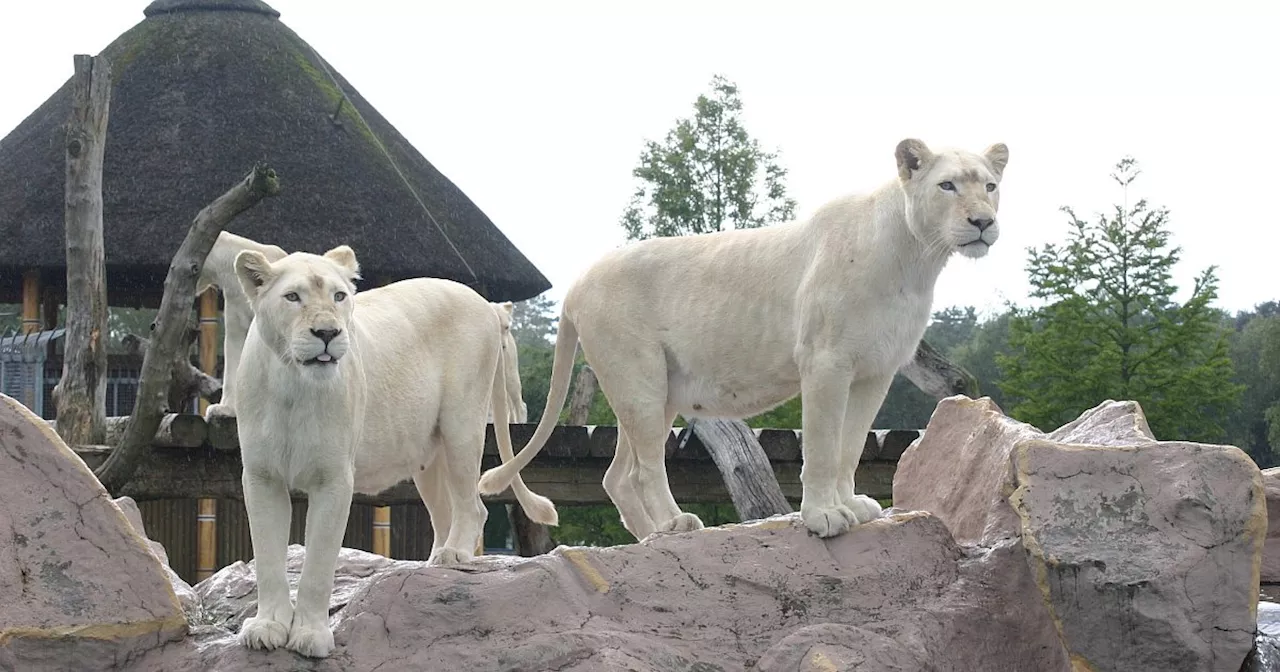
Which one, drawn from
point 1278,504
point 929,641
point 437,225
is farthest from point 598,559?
point 437,225

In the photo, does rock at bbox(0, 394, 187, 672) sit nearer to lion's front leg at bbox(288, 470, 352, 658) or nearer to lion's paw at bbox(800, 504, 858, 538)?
lion's front leg at bbox(288, 470, 352, 658)

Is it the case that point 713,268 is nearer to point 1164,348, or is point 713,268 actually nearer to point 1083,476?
point 1083,476

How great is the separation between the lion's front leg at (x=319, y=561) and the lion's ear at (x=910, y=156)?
2522 millimetres

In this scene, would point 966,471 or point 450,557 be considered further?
point 966,471

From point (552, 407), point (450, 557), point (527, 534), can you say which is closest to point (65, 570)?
point (450, 557)

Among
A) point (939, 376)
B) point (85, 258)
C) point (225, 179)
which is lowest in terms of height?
point (939, 376)

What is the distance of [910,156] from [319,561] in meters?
2.82

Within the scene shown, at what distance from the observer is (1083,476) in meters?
6.27

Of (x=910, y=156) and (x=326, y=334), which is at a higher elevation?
(x=910, y=156)

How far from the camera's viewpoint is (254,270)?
5.22 metres

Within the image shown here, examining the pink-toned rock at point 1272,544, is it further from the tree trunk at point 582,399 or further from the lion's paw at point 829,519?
the tree trunk at point 582,399

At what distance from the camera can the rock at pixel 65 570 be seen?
5.69 m

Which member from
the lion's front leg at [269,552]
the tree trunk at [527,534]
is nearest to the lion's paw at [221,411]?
the tree trunk at [527,534]

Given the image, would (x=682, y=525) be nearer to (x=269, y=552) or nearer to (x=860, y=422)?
(x=860, y=422)
